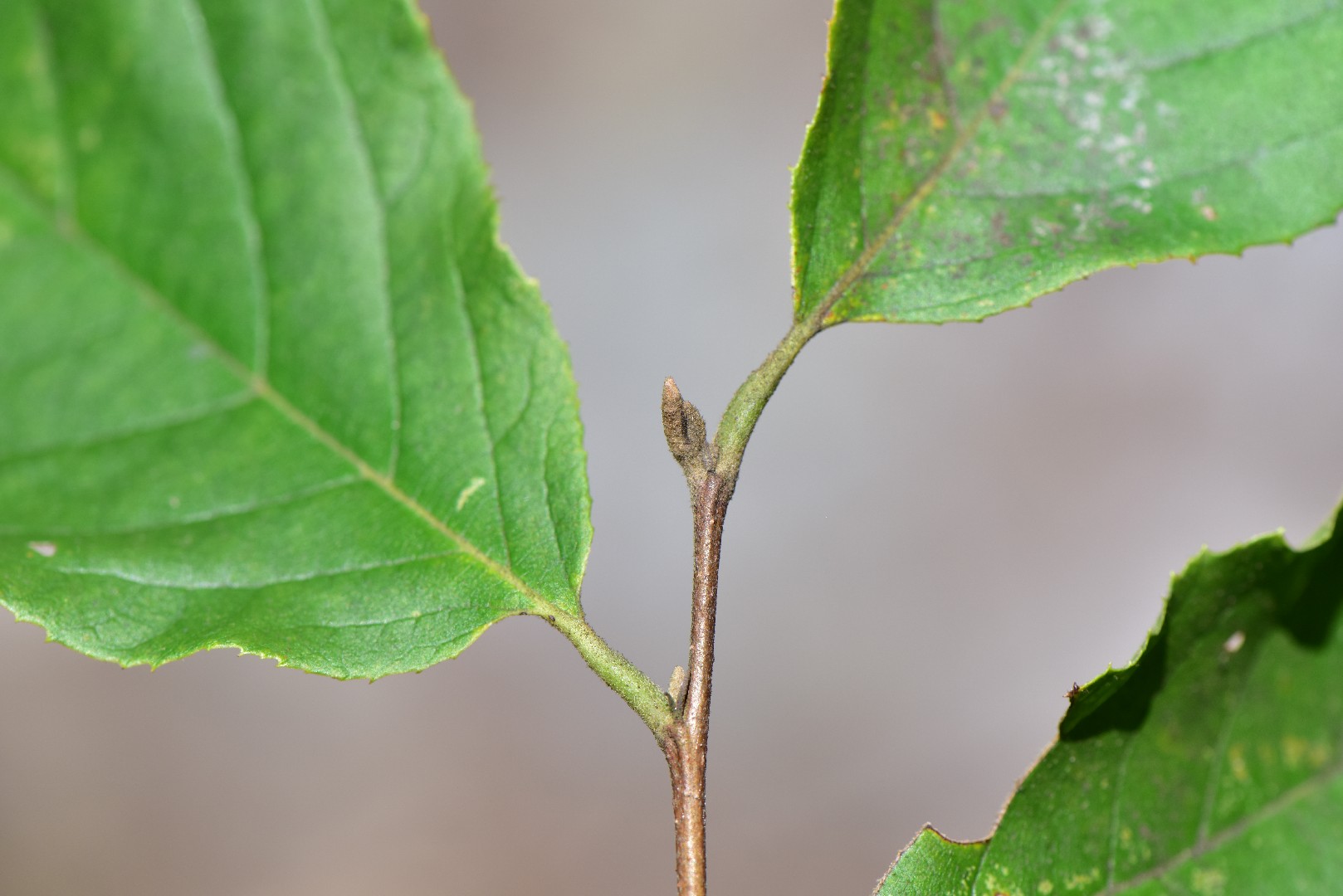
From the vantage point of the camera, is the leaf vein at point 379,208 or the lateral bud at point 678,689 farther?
the lateral bud at point 678,689

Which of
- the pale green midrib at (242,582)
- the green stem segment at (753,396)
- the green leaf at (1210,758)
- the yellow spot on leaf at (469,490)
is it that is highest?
the green stem segment at (753,396)

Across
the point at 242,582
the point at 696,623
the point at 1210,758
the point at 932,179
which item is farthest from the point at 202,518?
the point at 1210,758

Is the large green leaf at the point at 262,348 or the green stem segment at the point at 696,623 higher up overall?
the large green leaf at the point at 262,348

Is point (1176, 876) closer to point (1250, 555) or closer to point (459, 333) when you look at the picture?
point (1250, 555)

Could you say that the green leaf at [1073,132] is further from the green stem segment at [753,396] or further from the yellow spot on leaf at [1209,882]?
the yellow spot on leaf at [1209,882]

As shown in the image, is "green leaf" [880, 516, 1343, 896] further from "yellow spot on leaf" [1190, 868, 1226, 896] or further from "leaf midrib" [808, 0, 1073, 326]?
"leaf midrib" [808, 0, 1073, 326]

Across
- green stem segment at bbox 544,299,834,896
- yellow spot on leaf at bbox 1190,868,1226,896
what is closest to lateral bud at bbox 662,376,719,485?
green stem segment at bbox 544,299,834,896

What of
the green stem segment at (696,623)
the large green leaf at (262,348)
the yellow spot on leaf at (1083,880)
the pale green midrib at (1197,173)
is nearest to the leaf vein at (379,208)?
the large green leaf at (262,348)
